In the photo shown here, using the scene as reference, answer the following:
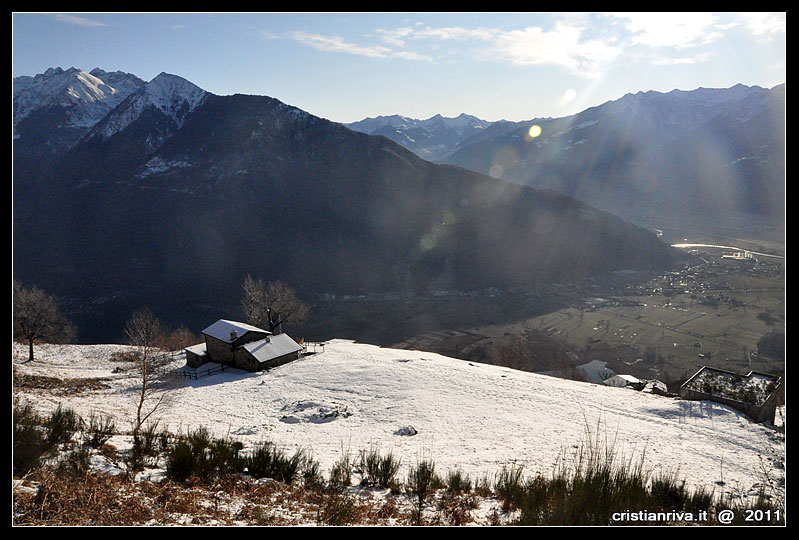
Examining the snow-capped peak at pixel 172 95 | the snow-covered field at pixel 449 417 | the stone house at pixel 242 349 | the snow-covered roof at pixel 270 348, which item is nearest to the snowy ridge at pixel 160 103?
the snow-capped peak at pixel 172 95

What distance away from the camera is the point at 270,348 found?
30.3 m

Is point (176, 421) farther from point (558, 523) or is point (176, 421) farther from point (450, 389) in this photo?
point (558, 523)

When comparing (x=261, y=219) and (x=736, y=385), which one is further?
(x=261, y=219)

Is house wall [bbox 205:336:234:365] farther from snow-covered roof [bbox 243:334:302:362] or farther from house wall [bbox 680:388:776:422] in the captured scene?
house wall [bbox 680:388:776:422]

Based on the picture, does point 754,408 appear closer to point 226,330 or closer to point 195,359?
point 226,330

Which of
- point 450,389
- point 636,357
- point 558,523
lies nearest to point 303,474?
point 558,523

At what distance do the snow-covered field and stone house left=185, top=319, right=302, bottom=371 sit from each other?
4.80 feet

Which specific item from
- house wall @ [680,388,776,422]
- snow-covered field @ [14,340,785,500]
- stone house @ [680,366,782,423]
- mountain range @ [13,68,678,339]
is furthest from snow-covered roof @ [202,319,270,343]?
mountain range @ [13,68,678,339]

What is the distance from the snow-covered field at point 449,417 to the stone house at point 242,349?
4.80ft

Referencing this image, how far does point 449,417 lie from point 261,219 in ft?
386

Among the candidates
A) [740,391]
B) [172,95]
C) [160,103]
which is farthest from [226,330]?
[172,95]

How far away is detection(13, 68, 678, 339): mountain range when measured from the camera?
106938 mm

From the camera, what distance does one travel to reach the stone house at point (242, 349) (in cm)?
2912

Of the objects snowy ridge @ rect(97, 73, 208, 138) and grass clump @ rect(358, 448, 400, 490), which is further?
snowy ridge @ rect(97, 73, 208, 138)
